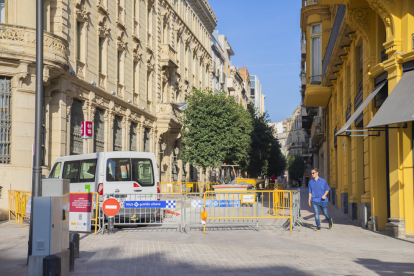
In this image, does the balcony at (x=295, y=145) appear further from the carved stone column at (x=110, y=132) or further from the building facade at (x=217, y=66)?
the carved stone column at (x=110, y=132)

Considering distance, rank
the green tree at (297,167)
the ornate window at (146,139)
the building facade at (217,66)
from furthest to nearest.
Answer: the green tree at (297,167), the building facade at (217,66), the ornate window at (146,139)

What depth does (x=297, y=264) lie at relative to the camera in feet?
29.3

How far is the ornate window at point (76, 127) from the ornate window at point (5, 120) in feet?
14.5

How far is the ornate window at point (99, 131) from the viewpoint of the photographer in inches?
1034

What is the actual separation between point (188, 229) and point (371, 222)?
497 centimetres

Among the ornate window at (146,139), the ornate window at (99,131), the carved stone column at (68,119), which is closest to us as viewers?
the carved stone column at (68,119)

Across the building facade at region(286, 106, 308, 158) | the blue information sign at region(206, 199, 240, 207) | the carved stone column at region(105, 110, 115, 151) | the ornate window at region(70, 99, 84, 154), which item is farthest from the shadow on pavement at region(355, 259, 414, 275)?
the building facade at region(286, 106, 308, 158)

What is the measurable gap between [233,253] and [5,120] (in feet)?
38.2

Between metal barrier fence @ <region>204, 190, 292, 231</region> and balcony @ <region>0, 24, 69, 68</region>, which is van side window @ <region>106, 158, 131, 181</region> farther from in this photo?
balcony @ <region>0, 24, 69, 68</region>

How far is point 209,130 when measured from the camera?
129 ft

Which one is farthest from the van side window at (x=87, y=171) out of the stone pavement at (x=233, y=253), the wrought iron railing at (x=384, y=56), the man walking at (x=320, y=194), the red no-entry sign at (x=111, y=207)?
the wrought iron railing at (x=384, y=56)

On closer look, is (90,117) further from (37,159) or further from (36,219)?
(36,219)

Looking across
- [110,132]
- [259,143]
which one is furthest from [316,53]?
[259,143]

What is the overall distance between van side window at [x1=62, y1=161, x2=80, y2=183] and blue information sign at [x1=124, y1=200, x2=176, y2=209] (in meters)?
3.14
